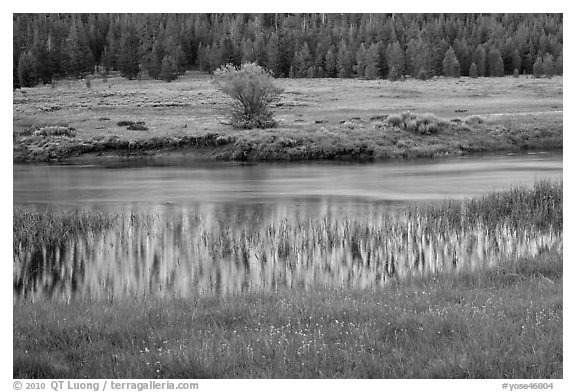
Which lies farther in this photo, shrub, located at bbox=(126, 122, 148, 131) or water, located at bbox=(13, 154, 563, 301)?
shrub, located at bbox=(126, 122, 148, 131)

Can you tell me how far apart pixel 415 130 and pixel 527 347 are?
43821 millimetres

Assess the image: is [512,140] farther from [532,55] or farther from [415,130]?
[532,55]

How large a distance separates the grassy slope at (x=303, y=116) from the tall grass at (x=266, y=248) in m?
23.5

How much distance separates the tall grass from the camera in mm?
13109

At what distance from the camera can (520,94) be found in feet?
188

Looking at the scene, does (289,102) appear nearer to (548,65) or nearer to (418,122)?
(418,122)

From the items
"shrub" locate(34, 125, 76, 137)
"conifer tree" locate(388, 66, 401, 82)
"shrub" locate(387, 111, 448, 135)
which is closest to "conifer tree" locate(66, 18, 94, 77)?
"shrub" locate(34, 125, 76, 137)

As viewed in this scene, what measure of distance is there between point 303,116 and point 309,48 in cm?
718

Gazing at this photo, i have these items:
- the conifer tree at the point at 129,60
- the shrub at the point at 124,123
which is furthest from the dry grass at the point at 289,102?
the conifer tree at the point at 129,60

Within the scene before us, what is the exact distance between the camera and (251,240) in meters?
17.0

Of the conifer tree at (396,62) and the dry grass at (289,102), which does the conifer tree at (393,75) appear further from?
the dry grass at (289,102)

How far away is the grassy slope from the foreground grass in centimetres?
3284

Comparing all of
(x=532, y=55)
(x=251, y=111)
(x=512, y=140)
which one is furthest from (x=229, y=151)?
(x=532, y=55)

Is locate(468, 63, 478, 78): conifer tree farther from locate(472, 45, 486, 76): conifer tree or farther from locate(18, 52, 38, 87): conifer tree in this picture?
locate(18, 52, 38, 87): conifer tree
